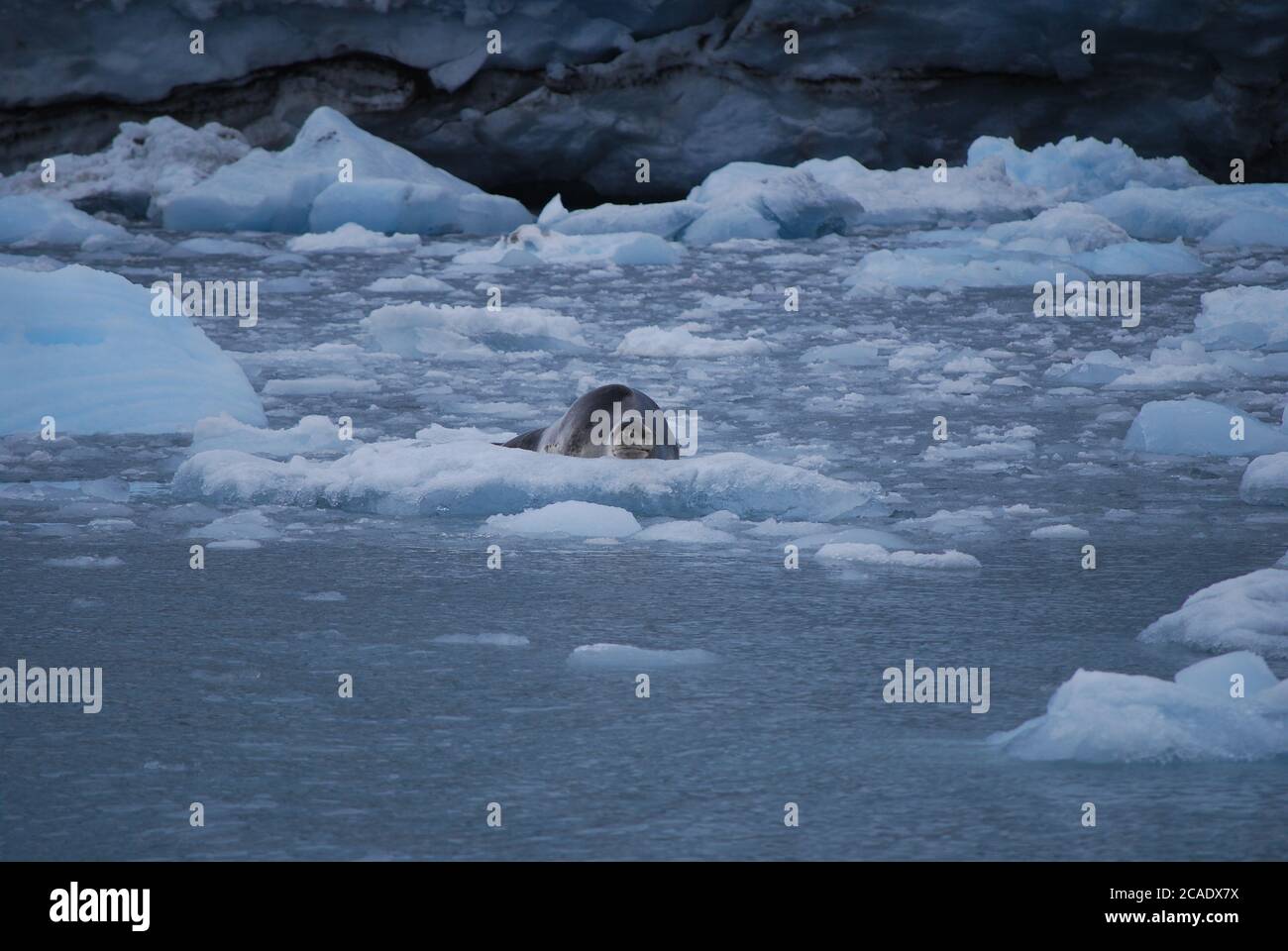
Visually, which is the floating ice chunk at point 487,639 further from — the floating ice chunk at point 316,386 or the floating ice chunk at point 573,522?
the floating ice chunk at point 316,386

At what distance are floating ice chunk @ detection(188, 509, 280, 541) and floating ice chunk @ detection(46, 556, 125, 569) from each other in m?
0.30

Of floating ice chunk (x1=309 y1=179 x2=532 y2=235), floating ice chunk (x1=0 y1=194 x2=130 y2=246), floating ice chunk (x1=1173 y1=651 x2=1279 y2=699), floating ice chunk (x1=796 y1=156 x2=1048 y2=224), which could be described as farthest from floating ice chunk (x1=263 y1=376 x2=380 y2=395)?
floating ice chunk (x1=796 y1=156 x2=1048 y2=224)

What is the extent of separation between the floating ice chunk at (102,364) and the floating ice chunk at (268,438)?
433 millimetres

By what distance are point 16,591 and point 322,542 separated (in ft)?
2.53

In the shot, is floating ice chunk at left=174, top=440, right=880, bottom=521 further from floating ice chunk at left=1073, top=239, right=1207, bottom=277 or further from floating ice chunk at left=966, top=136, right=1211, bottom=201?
floating ice chunk at left=966, top=136, right=1211, bottom=201

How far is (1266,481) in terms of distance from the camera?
4.70 meters

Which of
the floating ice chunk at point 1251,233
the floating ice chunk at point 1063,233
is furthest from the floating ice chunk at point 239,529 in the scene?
the floating ice chunk at point 1251,233

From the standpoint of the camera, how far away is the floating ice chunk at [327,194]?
15.7 metres

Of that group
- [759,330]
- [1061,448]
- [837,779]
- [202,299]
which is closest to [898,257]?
[759,330]

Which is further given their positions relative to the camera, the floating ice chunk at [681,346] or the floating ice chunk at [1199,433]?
the floating ice chunk at [681,346]

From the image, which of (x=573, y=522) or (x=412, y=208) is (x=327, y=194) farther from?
(x=573, y=522)

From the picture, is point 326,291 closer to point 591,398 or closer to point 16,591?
point 591,398

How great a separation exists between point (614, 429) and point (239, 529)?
1184 millimetres

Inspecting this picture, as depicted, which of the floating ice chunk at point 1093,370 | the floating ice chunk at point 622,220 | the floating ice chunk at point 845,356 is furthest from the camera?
the floating ice chunk at point 622,220
